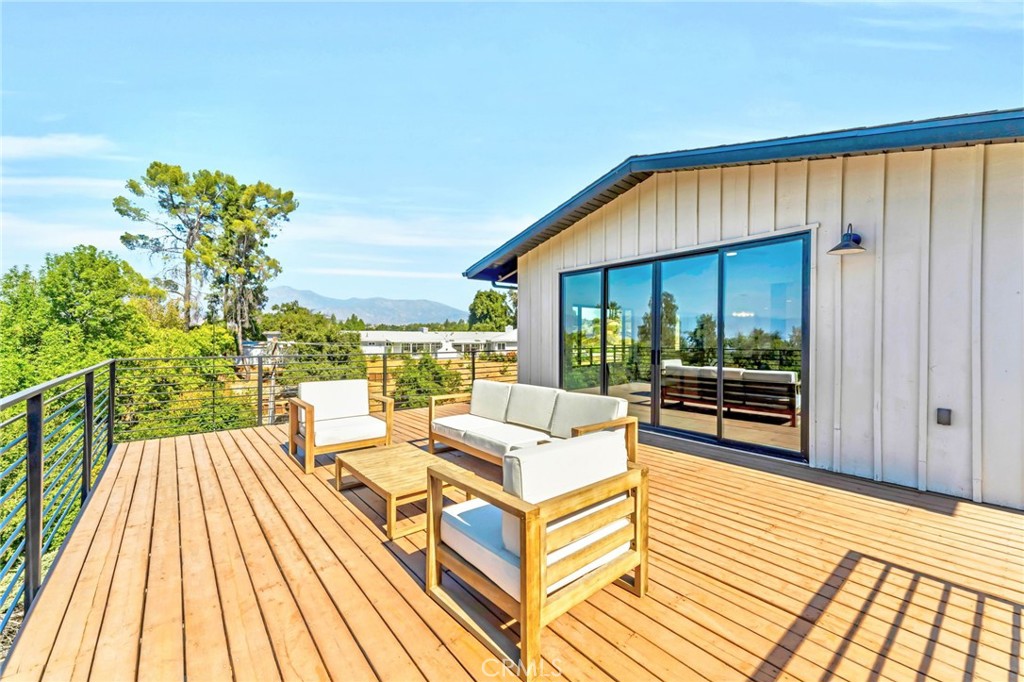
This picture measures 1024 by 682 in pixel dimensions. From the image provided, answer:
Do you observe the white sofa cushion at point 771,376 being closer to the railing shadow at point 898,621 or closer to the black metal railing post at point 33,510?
the railing shadow at point 898,621

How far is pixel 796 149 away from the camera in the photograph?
3857mm

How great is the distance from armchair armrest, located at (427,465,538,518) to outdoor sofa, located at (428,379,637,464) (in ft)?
4.66

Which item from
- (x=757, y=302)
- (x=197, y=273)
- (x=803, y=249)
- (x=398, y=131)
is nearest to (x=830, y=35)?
(x=803, y=249)

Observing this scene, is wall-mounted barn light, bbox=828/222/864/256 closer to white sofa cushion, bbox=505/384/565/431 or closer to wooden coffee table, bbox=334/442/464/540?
white sofa cushion, bbox=505/384/565/431

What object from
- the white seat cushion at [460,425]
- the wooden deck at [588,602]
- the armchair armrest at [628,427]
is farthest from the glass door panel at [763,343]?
the white seat cushion at [460,425]

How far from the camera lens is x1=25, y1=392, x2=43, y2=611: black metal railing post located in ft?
6.98

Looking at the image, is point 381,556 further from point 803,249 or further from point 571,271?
point 571,271

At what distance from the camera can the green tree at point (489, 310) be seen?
48.2m

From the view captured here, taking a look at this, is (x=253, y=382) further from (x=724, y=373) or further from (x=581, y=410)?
(x=724, y=373)

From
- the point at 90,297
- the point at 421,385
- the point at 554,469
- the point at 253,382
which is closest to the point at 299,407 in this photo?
the point at 554,469

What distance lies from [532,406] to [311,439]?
210 centimetres

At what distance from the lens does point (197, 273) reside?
2384 cm

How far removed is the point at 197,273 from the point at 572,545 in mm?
28209

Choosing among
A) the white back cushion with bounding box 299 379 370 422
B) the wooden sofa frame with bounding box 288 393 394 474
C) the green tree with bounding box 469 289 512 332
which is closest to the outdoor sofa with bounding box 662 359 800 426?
the wooden sofa frame with bounding box 288 393 394 474
